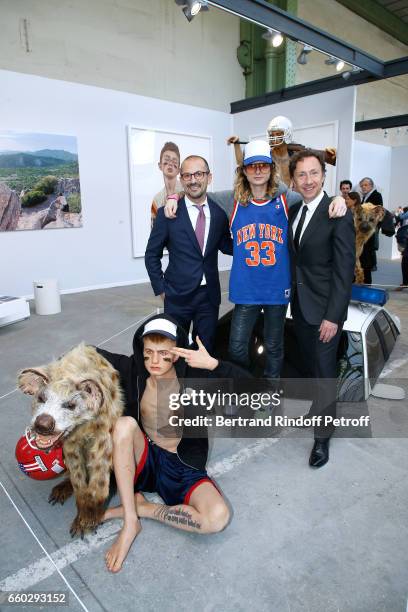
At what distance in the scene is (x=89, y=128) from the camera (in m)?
7.00

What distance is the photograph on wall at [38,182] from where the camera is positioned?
623cm

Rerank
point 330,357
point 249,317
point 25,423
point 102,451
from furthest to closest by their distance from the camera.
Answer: point 25,423 < point 249,317 < point 330,357 < point 102,451

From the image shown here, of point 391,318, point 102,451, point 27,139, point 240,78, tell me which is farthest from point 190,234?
point 240,78

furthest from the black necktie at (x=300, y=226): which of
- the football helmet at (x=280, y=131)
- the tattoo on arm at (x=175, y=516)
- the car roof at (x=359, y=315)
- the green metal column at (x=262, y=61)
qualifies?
the green metal column at (x=262, y=61)

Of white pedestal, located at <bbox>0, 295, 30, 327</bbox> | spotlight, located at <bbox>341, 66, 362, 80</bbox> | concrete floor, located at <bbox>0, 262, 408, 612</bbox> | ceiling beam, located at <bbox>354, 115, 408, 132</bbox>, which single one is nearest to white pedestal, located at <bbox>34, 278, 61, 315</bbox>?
white pedestal, located at <bbox>0, 295, 30, 327</bbox>

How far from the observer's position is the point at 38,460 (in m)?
1.88

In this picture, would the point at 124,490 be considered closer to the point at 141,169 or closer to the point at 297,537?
the point at 297,537

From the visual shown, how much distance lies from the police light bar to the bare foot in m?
2.30

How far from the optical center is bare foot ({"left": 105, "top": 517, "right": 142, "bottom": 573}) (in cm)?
159

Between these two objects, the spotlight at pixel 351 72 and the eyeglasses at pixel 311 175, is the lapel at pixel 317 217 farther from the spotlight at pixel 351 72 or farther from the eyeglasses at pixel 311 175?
the spotlight at pixel 351 72

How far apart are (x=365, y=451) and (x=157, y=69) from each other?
25.1 ft

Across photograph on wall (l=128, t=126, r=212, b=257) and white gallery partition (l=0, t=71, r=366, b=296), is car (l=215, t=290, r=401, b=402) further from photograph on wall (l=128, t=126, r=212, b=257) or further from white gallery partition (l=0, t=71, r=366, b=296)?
photograph on wall (l=128, t=126, r=212, b=257)

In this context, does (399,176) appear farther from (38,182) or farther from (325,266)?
(325,266)

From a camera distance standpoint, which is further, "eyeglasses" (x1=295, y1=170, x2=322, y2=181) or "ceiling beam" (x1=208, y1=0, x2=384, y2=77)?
"ceiling beam" (x1=208, y1=0, x2=384, y2=77)
